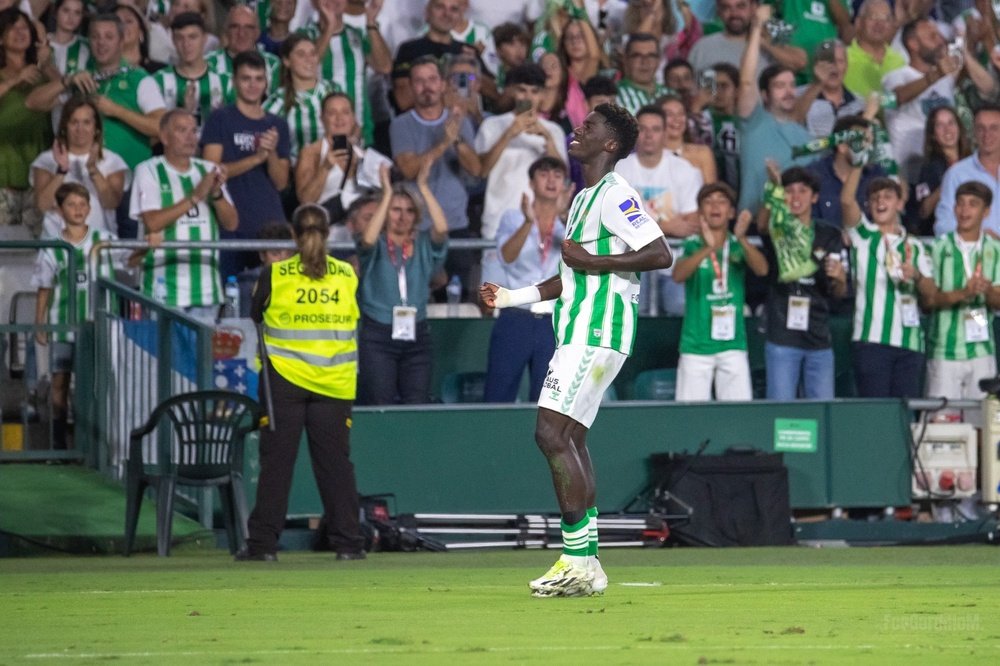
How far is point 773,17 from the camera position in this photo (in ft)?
57.4

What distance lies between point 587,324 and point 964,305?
25.3 feet

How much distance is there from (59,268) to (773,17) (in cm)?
770

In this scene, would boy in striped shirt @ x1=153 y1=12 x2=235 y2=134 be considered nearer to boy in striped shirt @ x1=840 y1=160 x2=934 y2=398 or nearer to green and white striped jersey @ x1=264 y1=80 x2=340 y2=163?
green and white striped jersey @ x1=264 y1=80 x2=340 y2=163

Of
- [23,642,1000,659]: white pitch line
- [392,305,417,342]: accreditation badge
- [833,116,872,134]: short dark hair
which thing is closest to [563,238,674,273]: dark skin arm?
[23,642,1000,659]: white pitch line

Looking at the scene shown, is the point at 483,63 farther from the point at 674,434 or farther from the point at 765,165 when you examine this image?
the point at 674,434

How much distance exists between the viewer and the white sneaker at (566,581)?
8023 mm

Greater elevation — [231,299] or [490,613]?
[231,299]

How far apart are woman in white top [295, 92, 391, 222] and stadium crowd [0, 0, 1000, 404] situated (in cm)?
2

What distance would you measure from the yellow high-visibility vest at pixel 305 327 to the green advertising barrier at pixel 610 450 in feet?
6.66

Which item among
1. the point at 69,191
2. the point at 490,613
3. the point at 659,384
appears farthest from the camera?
the point at 659,384

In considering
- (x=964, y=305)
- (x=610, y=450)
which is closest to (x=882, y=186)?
(x=964, y=305)

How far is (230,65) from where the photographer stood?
49.7 ft

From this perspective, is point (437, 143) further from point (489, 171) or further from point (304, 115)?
point (304, 115)

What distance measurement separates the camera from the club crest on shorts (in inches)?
320
